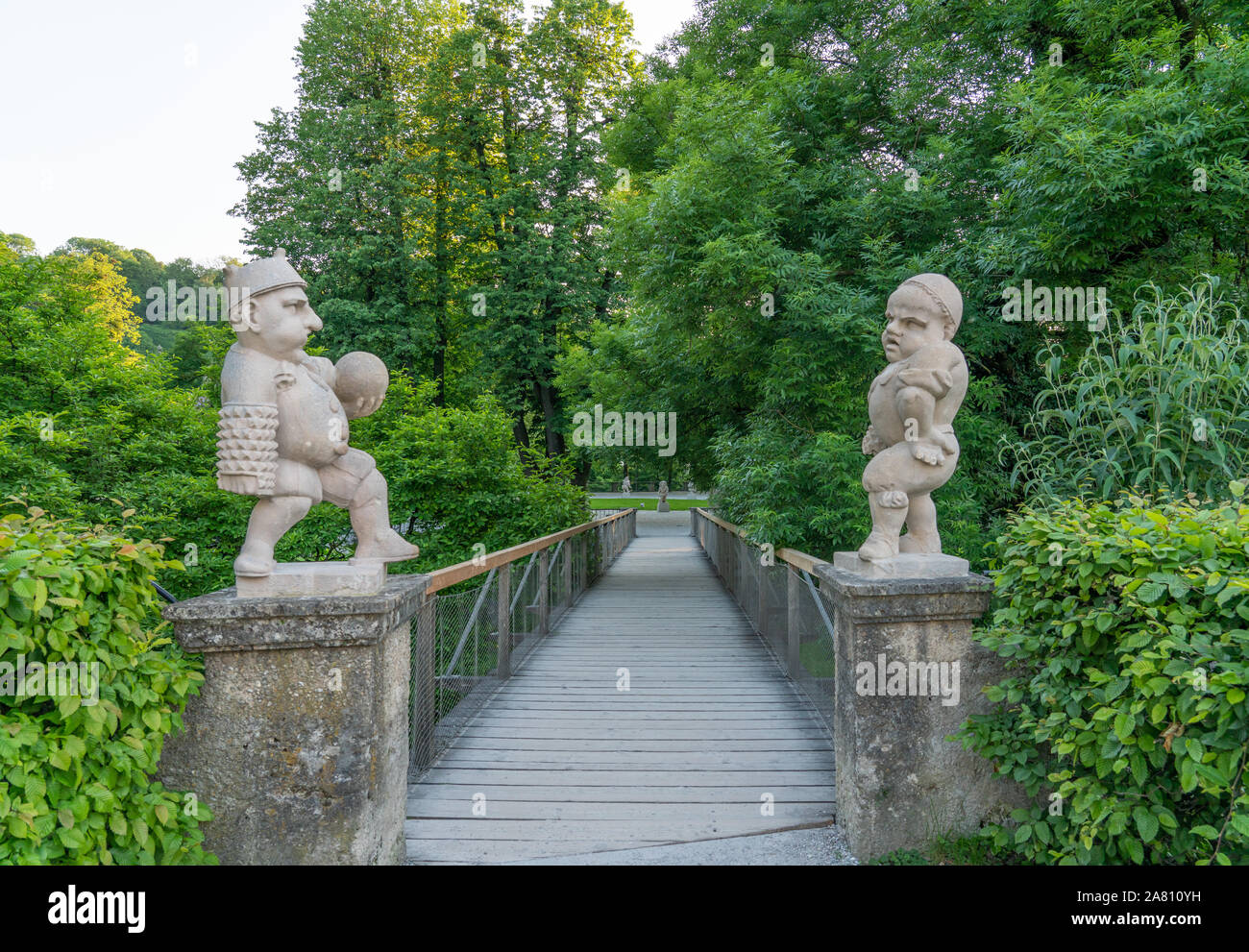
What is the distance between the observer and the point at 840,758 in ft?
9.82

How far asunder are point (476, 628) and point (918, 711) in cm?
330

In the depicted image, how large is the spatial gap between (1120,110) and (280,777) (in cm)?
644

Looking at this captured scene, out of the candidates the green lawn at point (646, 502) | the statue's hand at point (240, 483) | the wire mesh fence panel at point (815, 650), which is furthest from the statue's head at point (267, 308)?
the green lawn at point (646, 502)

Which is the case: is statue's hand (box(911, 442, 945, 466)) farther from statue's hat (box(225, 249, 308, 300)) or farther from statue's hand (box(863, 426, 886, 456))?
statue's hat (box(225, 249, 308, 300))

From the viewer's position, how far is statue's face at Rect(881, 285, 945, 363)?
285 centimetres

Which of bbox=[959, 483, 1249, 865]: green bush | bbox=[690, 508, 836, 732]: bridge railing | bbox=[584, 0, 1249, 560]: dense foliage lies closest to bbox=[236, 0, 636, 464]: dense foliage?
bbox=[584, 0, 1249, 560]: dense foliage

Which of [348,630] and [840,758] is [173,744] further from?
[840,758]

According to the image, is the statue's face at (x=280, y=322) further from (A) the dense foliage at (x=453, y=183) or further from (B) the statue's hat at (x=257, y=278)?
(A) the dense foliage at (x=453, y=183)

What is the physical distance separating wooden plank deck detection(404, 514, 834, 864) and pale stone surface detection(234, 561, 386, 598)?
46.1 inches

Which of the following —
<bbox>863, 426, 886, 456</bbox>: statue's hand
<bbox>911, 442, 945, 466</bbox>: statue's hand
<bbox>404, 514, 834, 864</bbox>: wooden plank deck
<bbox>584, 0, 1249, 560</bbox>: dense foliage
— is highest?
<bbox>584, 0, 1249, 560</bbox>: dense foliage

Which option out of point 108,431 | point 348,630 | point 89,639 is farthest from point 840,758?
point 108,431

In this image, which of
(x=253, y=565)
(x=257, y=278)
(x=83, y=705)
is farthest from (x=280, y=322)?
(x=83, y=705)

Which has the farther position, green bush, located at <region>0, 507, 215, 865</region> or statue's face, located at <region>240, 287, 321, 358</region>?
statue's face, located at <region>240, 287, 321, 358</region>

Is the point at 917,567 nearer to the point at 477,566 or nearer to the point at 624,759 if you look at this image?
the point at 624,759
